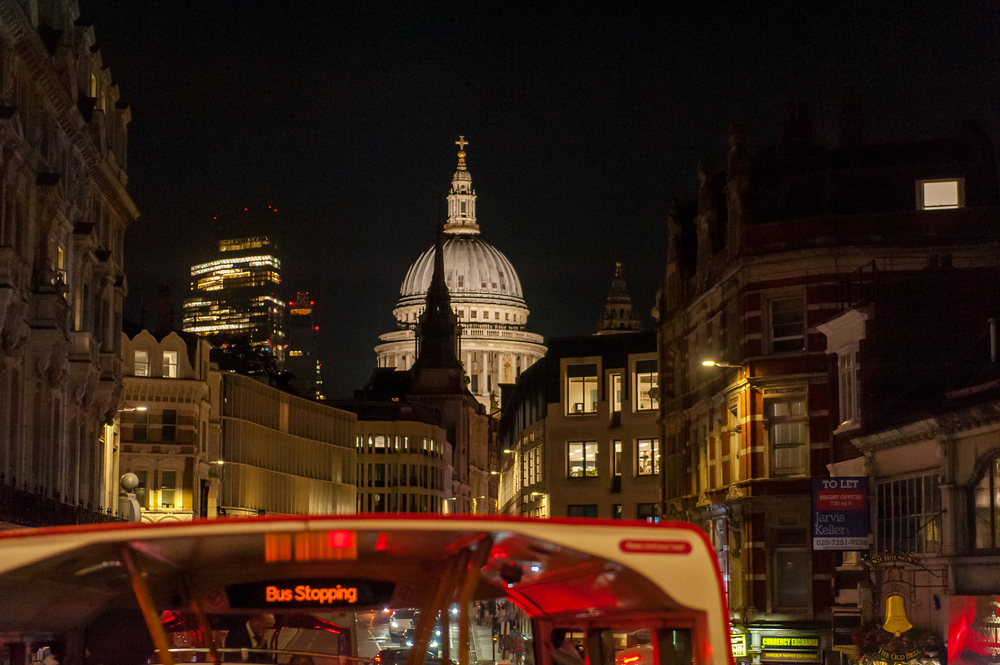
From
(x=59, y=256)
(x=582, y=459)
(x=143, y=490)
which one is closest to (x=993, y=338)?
(x=59, y=256)

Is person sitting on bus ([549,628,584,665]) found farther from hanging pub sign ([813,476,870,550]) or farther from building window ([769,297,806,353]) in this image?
building window ([769,297,806,353])

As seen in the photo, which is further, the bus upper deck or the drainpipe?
the drainpipe

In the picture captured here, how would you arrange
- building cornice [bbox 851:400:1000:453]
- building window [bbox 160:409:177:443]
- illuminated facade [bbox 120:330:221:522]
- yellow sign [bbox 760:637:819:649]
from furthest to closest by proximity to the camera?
building window [bbox 160:409:177:443]
illuminated facade [bbox 120:330:221:522]
yellow sign [bbox 760:637:819:649]
building cornice [bbox 851:400:1000:453]

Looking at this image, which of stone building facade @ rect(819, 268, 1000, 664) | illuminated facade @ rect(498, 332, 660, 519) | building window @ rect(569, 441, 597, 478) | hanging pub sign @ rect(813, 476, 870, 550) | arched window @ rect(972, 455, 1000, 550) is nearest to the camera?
arched window @ rect(972, 455, 1000, 550)

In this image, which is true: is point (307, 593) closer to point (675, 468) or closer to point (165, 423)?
point (675, 468)

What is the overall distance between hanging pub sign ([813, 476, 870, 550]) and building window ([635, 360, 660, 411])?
5016cm

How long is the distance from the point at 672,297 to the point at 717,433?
11.1 m

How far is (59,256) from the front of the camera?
5856 centimetres

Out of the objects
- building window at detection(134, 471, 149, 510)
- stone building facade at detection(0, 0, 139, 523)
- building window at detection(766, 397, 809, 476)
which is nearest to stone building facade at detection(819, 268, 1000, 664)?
building window at detection(766, 397, 809, 476)

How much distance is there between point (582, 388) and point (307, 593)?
292 ft

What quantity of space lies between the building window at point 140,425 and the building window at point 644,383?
92.3 ft

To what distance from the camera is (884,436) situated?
45312 millimetres

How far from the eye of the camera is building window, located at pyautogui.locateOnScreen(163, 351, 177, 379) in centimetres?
10175

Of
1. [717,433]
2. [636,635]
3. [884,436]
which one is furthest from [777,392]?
[636,635]
